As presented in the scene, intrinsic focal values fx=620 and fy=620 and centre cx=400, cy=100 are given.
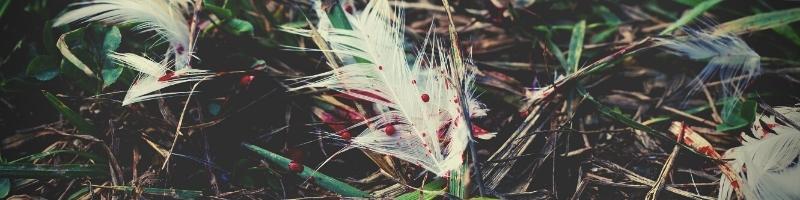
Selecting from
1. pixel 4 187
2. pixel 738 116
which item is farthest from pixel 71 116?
pixel 738 116

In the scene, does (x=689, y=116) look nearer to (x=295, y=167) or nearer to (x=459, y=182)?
(x=459, y=182)

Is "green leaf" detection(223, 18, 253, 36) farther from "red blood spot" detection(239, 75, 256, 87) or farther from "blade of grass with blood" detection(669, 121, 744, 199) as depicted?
"blade of grass with blood" detection(669, 121, 744, 199)

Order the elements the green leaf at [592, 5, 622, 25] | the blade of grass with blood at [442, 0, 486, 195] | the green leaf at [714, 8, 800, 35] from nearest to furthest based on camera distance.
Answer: the blade of grass with blood at [442, 0, 486, 195] → the green leaf at [714, 8, 800, 35] → the green leaf at [592, 5, 622, 25]

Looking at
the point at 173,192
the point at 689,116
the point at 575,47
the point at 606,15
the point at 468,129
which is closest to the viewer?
the point at 468,129

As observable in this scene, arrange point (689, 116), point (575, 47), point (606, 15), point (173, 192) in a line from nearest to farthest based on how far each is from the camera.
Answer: point (173, 192) < point (689, 116) < point (575, 47) < point (606, 15)

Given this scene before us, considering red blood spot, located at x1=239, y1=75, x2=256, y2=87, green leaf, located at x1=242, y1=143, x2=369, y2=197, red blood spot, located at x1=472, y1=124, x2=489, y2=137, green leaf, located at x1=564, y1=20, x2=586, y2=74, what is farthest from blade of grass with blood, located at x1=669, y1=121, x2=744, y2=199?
red blood spot, located at x1=239, y1=75, x2=256, y2=87
